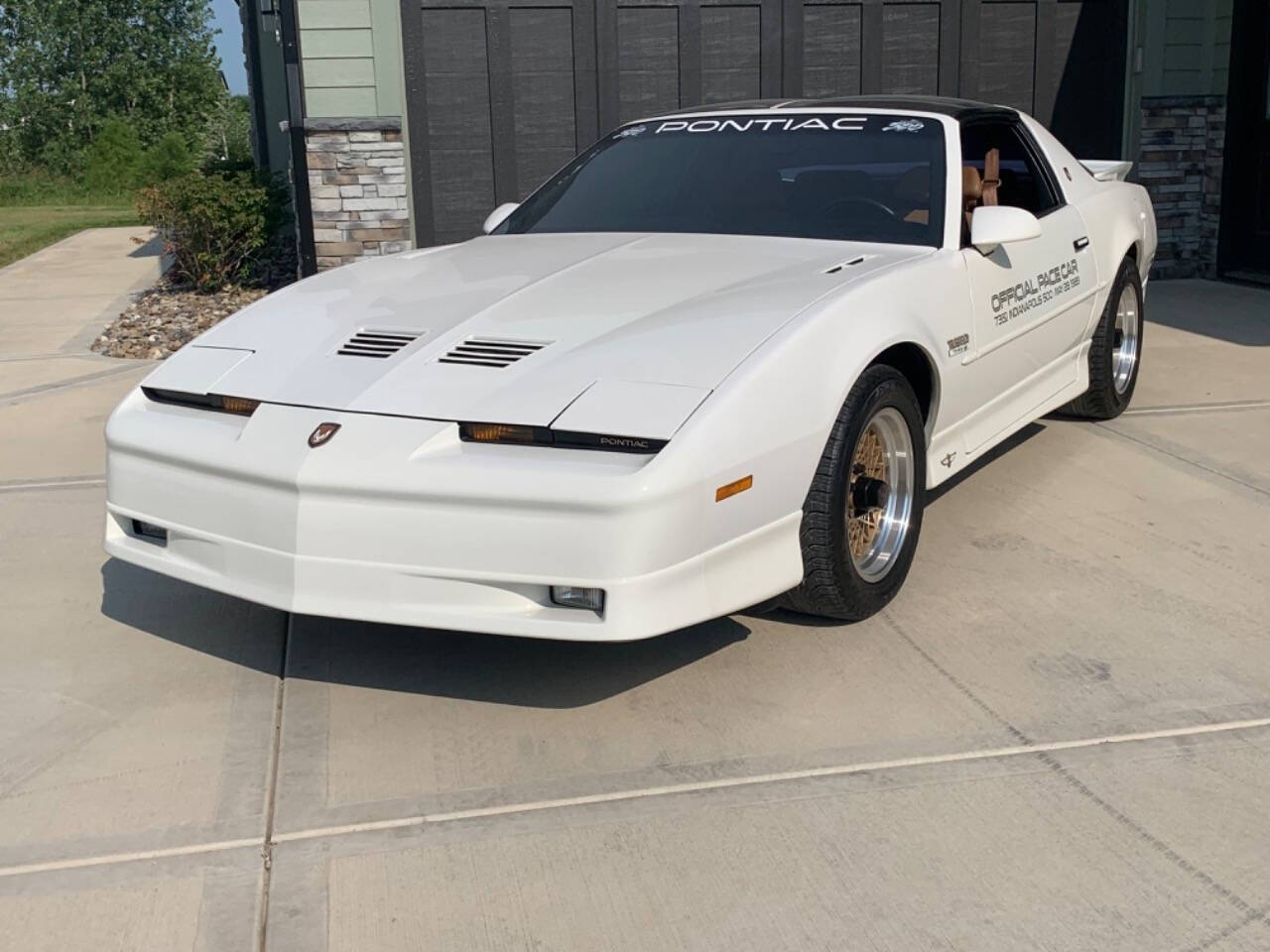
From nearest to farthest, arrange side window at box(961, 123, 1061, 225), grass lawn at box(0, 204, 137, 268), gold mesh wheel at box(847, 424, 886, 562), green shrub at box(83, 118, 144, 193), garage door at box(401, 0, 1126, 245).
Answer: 1. gold mesh wheel at box(847, 424, 886, 562)
2. side window at box(961, 123, 1061, 225)
3. garage door at box(401, 0, 1126, 245)
4. grass lawn at box(0, 204, 137, 268)
5. green shrub at box(83, 118, 144, 193)

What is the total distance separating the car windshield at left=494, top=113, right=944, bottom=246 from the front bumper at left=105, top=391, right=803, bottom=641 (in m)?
1.53

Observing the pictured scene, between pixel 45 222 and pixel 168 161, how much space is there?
5781 millimetres

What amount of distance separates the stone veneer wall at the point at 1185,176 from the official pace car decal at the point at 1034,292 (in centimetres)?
599

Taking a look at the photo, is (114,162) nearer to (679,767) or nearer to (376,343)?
(376,343)

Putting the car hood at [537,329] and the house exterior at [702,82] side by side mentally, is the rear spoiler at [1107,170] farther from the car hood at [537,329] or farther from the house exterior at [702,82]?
the house exterior at [702,82]

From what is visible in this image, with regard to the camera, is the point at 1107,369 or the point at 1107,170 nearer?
the point at 1107,369

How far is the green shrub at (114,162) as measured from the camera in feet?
97.3

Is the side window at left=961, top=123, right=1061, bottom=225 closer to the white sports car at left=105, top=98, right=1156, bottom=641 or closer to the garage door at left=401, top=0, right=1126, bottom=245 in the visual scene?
the white sports car at left=105, top=98, right=1156, bottom=641

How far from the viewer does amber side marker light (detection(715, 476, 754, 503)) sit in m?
3.39

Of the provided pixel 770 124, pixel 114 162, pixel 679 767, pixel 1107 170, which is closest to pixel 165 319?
pixel 770 124

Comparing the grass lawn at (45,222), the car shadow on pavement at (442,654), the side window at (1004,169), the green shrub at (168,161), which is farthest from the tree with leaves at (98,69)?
the car shadow on pavement at (442,654)

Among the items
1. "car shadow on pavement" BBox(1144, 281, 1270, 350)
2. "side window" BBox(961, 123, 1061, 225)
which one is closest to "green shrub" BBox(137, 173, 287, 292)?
"car shadow on pavement" BBox(1144, 281, 1270, 350)

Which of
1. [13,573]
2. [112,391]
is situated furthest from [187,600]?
[112,391]

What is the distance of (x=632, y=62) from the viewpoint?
33.8ft
